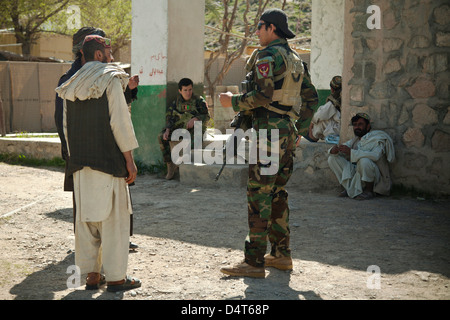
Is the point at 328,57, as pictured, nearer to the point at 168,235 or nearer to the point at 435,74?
the point at 435,74

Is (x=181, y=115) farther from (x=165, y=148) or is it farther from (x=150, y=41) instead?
(x=150, y=41)

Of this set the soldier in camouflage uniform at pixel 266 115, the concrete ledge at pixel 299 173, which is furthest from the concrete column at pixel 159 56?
the soldier in camouflage uniform at pixel 266 115

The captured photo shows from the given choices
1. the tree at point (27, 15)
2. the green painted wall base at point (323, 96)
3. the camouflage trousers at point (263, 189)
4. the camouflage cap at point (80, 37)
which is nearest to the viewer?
Result: the camouflage trousers at point (263, 189)

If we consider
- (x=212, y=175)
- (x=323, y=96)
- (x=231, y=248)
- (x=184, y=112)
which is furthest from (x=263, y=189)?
(x=323, y=96)

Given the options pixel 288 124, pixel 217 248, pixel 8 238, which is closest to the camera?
pixel 288 124

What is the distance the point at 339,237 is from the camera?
4887 millimetres

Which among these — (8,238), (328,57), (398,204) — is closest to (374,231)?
(398,204)

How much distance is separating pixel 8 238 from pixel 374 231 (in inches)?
135

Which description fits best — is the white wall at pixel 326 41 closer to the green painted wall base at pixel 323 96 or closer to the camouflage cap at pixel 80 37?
the green painted wall base at pixel 323 96

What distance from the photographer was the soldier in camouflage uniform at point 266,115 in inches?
146

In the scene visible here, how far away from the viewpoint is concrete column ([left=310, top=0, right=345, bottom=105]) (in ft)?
32.6

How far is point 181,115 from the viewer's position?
813 cm

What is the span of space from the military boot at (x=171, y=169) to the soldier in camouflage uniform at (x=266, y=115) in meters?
4.46

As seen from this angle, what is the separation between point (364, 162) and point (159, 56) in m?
3.70
